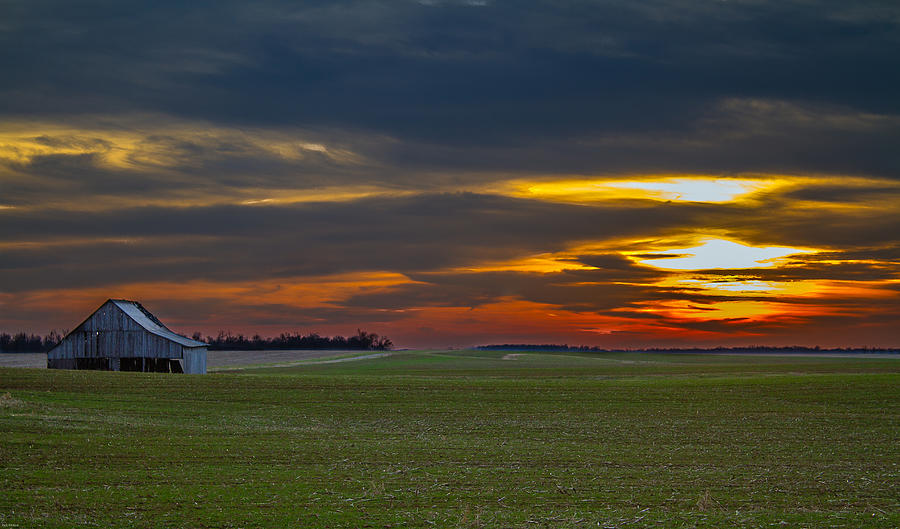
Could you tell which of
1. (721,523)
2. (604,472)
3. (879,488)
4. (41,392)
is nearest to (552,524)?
(721,523)

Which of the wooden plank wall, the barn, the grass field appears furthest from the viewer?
the wooden plank wall

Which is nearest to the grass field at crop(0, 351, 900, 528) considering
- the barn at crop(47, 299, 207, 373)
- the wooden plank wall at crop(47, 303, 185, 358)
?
the barn at crop(47, 299, 207, 373)

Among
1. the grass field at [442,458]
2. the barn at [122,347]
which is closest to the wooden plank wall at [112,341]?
the barn at [122,347]

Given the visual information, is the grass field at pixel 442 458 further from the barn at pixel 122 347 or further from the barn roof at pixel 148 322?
the barn roof at pixel 148 322

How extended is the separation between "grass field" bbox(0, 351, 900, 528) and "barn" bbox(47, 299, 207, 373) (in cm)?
3005

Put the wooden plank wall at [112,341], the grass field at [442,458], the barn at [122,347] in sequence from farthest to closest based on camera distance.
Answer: the wooden plank wall at [112,341]
the barn at [122,347]
the grass field at [442,458]

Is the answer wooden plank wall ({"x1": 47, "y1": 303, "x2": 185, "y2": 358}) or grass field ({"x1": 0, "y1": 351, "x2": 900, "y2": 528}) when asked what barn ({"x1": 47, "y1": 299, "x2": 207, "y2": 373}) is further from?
grass field ({"x1": 0, "y1": 351, "x2": 900, "y2": 528})

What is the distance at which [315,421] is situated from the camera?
135ft

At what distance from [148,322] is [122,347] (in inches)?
160

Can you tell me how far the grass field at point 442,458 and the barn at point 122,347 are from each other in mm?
30047

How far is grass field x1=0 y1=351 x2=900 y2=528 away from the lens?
18.7 m

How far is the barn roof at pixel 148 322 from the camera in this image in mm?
85250

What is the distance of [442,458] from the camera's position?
2777cm

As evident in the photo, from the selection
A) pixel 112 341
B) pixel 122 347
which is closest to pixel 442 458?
pixel 122 347
